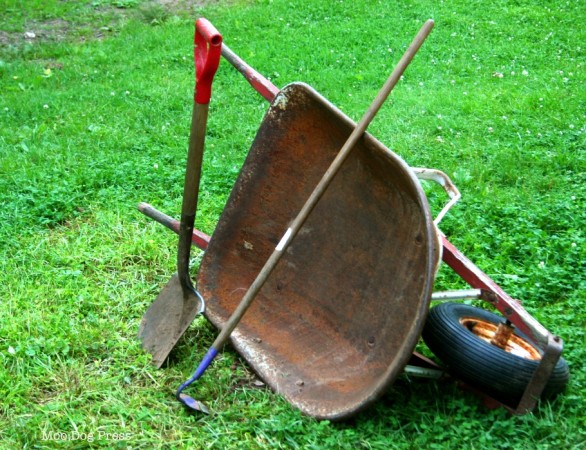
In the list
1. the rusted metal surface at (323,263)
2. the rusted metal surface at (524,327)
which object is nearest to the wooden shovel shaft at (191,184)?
the rusted metal surface at (323,263)

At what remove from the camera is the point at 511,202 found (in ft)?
15.8

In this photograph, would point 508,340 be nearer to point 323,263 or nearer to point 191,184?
point 323,263

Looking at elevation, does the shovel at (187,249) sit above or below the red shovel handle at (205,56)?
below

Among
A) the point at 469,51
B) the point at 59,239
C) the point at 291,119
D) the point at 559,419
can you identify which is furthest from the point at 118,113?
the point at 559,419

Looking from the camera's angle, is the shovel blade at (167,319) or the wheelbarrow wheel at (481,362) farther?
the shovel blade at (167,319)

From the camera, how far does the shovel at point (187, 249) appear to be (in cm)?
302

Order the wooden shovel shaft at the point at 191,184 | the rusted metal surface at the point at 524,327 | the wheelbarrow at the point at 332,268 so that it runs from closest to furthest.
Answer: the rusted metal surface at the point at 524,327 < the wheelbarrow at the point at 332,268 < the wooden shovel shaft at the point at 191,184

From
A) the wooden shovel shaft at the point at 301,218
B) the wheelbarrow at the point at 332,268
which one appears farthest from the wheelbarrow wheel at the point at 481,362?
the wooden shovel shaft at the point at 301,218

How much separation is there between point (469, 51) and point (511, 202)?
3.52 meters

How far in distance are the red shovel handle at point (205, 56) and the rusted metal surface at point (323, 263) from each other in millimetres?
565

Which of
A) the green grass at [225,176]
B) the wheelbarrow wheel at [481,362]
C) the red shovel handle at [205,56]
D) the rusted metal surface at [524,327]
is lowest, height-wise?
the green grass at [225,176]

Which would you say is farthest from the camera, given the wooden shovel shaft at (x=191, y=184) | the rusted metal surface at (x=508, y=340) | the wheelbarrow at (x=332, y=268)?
the rusted metal surface at (x=508, y=340)

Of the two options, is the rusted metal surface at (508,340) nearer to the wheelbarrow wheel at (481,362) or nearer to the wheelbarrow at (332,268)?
the wheelbarrow at (332,268)

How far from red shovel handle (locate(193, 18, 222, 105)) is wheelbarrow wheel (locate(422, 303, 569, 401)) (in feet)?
4.53
